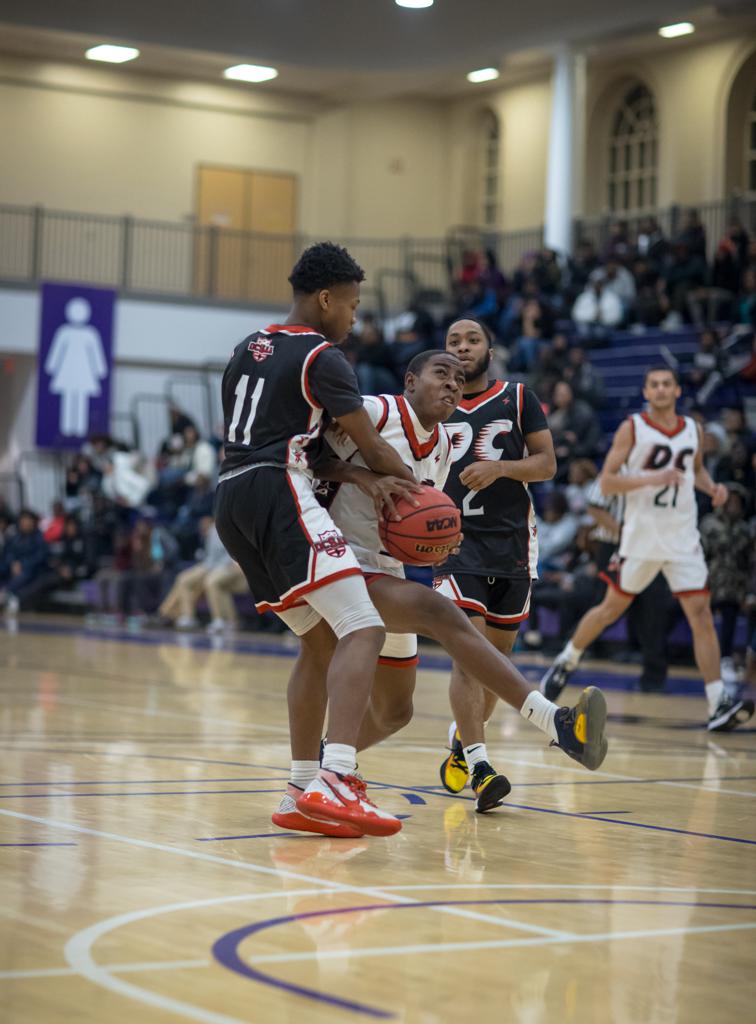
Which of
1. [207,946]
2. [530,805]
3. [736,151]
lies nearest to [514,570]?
[530,805]

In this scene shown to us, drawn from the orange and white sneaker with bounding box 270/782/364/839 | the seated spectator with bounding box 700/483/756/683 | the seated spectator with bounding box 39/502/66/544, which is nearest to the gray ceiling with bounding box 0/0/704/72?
the seated spectator with bounding box 39/502/66/544

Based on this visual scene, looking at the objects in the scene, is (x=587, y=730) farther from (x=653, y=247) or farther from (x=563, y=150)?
(x=563, y=150)

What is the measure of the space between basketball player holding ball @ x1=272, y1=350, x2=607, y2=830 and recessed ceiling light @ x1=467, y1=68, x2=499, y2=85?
879 inches

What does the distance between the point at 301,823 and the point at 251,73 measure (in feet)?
78.3

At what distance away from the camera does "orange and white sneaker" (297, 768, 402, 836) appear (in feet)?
15.6

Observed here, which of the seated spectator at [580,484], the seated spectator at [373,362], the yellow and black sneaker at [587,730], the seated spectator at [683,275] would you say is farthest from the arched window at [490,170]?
the yellow and black sneaker at [587,730]

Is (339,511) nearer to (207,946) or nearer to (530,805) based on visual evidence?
(530,805)

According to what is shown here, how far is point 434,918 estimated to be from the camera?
12.2 feet

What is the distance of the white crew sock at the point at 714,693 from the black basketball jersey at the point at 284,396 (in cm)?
445

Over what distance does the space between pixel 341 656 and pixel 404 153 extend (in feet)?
83.7

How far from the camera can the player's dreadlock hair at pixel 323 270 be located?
5.11 m

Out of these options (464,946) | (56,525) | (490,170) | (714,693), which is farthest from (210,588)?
(464,946)

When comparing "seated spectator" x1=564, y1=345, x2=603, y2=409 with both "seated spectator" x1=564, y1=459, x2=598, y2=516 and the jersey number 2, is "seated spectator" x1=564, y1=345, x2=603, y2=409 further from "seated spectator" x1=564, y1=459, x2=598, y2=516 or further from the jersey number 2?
the jersey number 2

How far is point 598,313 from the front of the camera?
64.8 feet
